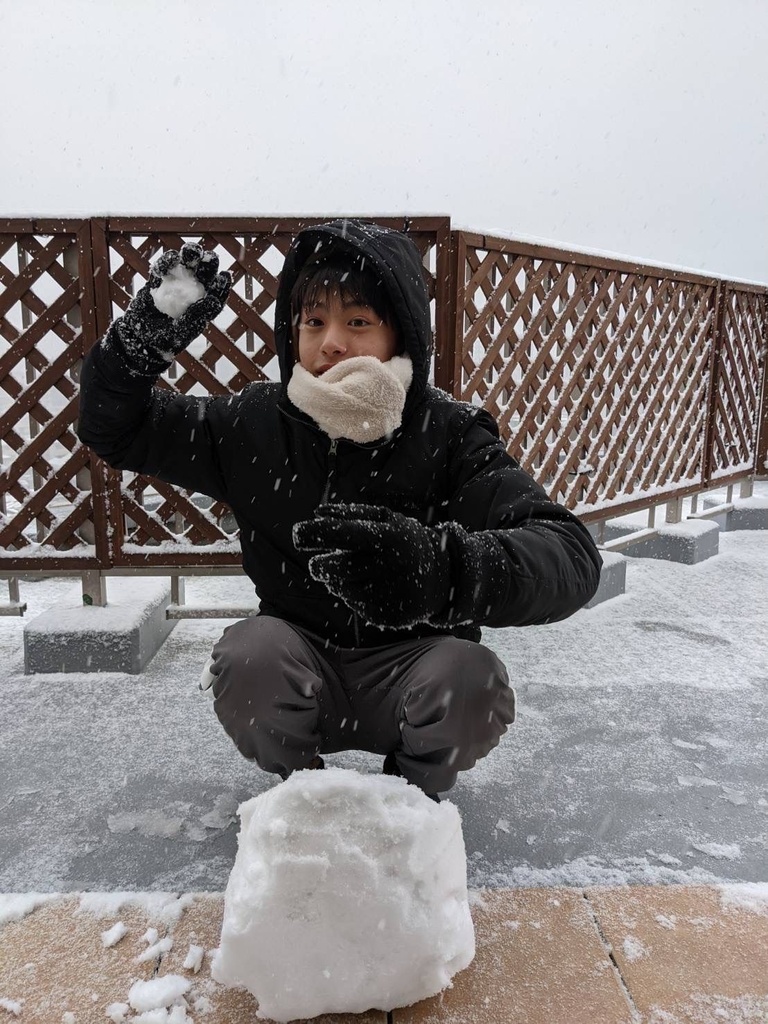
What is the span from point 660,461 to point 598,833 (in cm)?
291

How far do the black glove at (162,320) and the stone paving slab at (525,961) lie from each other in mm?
987

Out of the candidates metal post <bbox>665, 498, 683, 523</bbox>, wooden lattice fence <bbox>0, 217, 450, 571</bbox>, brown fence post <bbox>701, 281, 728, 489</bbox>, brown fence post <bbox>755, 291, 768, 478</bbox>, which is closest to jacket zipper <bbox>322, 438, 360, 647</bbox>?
wooden lattice fence <bbox>0, 217, 450, 571</bbox>

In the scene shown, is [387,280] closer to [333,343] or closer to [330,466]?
[333,343]

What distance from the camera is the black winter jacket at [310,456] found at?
1325 millimetres

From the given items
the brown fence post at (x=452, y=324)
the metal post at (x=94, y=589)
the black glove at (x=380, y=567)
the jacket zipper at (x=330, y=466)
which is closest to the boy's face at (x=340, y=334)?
the jacket zipper at (x=330, y=466)

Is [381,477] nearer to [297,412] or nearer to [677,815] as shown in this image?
[297,412]

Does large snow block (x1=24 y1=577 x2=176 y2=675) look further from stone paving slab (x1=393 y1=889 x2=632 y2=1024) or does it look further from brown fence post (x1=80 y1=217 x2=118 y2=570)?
stone paving slab (x1=393 y1=889 x2=632 y2=1024)

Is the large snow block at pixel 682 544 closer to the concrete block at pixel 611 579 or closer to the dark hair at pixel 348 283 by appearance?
the concrete block at pixel 611 579

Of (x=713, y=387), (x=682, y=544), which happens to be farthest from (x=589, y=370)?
(x=713, y=387)

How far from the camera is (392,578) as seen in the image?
0.96 metres

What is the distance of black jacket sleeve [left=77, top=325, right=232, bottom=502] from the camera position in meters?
1.34

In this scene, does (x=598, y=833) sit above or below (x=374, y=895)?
below

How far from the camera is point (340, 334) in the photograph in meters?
1.32

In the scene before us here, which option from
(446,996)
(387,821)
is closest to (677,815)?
(446,996)
